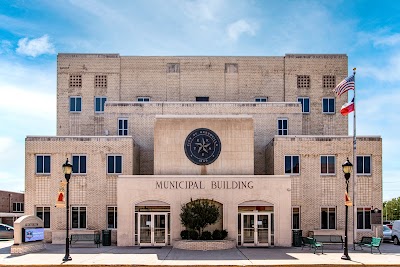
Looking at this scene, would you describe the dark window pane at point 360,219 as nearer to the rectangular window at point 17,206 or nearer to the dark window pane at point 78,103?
the dark window pane at point 78,103

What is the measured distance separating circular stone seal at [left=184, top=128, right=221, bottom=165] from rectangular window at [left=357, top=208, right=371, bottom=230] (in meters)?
11.4

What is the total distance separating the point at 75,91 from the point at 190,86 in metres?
10.2

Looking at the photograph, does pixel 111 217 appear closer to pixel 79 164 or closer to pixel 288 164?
pixel 79 164

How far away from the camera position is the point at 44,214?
34000 millimetres

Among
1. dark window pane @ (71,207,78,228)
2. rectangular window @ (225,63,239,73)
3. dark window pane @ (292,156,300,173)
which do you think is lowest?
dark window pane @ (71,207,78,228)

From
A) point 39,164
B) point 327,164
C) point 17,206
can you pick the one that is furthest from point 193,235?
point 17,206

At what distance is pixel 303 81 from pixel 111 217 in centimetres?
2075

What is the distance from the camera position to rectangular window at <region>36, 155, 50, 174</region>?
34031mm

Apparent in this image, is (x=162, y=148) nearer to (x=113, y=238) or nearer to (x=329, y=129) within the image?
(x=113, y=238)

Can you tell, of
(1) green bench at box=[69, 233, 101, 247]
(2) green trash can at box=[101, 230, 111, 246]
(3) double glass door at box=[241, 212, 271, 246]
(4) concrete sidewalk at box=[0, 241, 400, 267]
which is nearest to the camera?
(4) concrete sidewalk at box=[0, 241, 400, 267]

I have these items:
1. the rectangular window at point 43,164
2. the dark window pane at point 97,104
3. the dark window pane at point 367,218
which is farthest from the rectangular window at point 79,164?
the dark window pane at point 367,218

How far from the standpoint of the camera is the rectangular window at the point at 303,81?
42.5 meters

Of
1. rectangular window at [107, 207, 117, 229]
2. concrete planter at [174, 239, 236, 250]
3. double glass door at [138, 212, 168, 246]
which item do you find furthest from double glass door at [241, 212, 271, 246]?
rectangular window at [107, 207, 117, 229]

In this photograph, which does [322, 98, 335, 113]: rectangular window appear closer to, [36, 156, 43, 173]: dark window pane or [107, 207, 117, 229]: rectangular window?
[107, 207, 117, 229]: rectangular window
